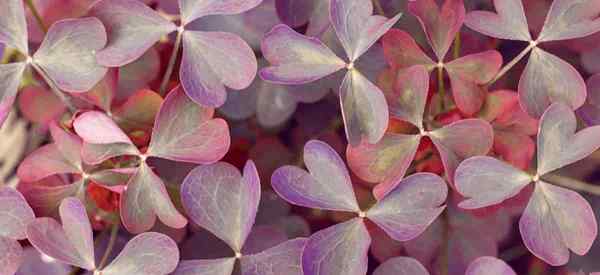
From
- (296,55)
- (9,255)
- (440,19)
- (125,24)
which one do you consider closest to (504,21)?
(440,19)

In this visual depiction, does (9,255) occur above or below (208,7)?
below

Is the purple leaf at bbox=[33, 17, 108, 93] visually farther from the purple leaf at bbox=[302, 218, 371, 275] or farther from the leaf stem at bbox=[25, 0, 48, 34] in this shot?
the purple leaf at bbox=[302, 218, 371, 275]

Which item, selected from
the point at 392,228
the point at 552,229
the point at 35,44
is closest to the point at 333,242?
the point at 392,228

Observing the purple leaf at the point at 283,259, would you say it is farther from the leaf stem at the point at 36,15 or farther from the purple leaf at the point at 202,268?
the leaf stem at the point at 36,15

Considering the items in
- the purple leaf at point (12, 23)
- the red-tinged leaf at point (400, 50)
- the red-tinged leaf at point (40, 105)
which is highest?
the purple leaf at point (12, 23)

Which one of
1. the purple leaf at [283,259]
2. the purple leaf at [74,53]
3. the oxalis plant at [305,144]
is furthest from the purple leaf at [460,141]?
the purple leaf at [74,53]

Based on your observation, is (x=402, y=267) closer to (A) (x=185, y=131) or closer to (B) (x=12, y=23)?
(A) (x=185, y=131)

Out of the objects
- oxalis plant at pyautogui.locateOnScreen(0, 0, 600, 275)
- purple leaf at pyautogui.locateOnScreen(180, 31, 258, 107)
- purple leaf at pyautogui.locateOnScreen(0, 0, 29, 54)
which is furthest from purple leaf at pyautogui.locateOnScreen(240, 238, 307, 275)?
purple leaf at pyautogui.locateOnScreen(0, 0, 29, 54)
